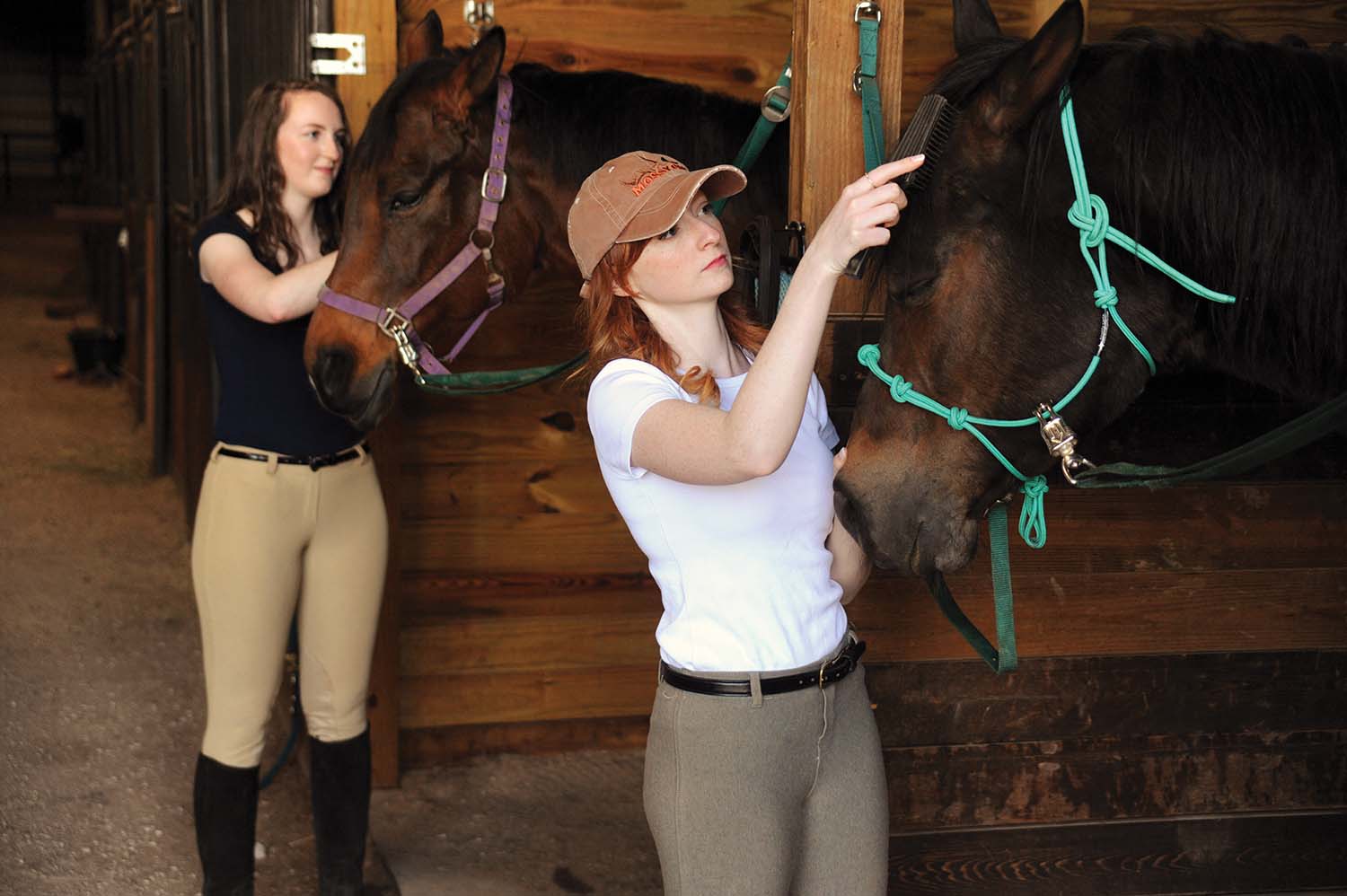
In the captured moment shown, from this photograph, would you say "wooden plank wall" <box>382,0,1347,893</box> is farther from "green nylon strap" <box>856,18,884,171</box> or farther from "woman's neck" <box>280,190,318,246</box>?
"woman's neck" <box>280,190,318,246</box>

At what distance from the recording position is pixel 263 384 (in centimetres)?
245

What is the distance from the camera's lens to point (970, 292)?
1518mm

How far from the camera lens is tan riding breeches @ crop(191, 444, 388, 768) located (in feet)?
7.81

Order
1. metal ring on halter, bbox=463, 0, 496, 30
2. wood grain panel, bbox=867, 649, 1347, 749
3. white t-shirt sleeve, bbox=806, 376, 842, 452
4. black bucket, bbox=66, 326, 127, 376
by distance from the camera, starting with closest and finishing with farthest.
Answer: white t-shirt sleeve, bbox=806, 376, 842, 452 < wood grain panel, bbox=867, 649, 1347, 749 < metal ring on halter, bbox=463, 0, 496, 30 < black bucket, bbox=66, 326, 127, 376

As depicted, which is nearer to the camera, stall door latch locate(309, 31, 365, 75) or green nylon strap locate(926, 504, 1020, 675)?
green nylon strap locate(926, 504, 1020, 675)

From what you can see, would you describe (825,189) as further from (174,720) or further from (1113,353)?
(174,720)

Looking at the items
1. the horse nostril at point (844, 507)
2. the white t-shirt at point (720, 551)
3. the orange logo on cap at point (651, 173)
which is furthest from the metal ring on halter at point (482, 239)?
the horse nostril at point (844, 507)

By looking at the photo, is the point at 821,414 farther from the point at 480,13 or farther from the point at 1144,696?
the point at 480,13

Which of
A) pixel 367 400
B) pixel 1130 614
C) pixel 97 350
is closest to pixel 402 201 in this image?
pixel 367 400

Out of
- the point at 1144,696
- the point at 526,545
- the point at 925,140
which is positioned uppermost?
the point at 925,140

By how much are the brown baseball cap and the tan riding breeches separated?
1061 mm

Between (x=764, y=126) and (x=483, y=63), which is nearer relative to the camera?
(x=764, y=126)

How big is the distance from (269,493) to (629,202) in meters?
1.16

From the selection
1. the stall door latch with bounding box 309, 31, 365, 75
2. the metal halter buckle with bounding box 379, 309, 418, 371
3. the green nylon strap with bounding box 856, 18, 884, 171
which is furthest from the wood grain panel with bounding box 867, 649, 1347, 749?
the stall door latch with bounding box 309, 31, 365, 75
